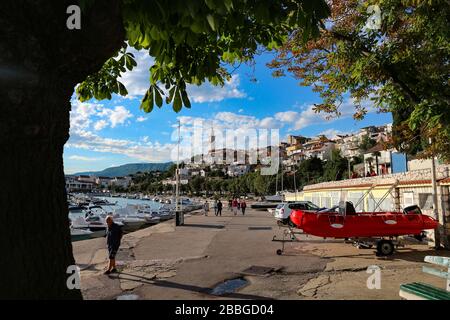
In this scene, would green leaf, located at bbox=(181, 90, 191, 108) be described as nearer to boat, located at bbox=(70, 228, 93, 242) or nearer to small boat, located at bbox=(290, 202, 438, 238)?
small boat, located at bbox=(290, 202, 438, 238)

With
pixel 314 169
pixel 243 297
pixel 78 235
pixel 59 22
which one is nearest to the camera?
pixel 59 22

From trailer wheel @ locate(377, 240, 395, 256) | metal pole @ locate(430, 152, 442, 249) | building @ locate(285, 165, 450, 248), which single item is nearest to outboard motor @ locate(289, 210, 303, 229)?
trailer wheel @ locate(377, 240, 395, 256)

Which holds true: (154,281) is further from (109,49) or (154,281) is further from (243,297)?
(109,49)

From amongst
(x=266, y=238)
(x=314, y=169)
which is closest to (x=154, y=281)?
(x=266, y=238)

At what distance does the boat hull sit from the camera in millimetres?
13570

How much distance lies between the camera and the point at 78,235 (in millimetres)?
30328

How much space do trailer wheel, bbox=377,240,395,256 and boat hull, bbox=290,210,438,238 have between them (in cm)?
65

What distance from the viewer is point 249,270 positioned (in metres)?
10.8

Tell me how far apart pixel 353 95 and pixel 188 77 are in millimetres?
6614

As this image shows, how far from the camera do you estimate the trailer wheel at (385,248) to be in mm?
12869

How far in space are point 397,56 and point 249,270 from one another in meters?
6.63

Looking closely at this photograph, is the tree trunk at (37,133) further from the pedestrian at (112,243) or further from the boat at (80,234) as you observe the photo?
the boat at (80,234)
